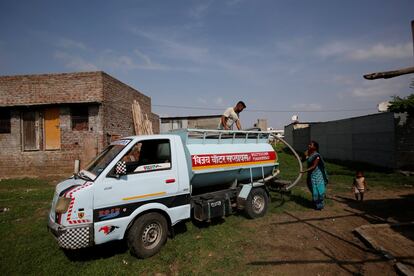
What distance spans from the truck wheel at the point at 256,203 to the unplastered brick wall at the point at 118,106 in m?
9.96

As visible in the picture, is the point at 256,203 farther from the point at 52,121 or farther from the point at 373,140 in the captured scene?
the point at 52,121

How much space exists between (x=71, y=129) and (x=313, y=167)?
12.6 m

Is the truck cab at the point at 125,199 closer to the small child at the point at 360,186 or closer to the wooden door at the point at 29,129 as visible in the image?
the small child at the point at 360,186

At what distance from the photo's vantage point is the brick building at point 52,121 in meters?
13.6

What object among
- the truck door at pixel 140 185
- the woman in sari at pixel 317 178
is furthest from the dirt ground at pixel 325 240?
the truck door at pixel 140 185

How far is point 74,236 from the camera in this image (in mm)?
4121

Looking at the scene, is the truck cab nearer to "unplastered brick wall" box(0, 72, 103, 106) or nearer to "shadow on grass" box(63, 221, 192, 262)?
"shadow on grass" box(63, 221, 192, 262)

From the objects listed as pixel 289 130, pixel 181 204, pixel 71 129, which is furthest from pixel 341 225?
pixel 289 130

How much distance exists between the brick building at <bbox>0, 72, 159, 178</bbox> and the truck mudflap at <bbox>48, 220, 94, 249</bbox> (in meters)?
10.1

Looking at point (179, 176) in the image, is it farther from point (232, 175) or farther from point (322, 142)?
point (322, 142)

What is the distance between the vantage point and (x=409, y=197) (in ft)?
29.1

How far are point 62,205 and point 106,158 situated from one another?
45.1 inches

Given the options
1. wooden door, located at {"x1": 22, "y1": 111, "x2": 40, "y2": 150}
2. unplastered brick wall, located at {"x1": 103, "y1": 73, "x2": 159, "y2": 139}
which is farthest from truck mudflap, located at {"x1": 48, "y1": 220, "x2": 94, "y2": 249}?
wooden door, located at {"x1": 22, "y1": 111, "x2": 40, "y2": 150}

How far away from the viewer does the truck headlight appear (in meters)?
4.18
